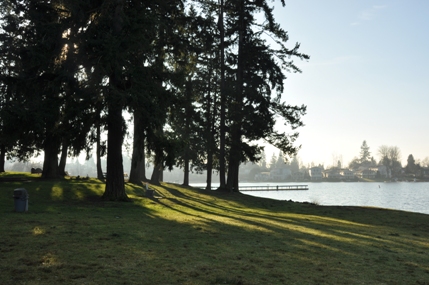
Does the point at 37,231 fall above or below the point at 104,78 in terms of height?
below

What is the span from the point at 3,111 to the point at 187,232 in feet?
37.6

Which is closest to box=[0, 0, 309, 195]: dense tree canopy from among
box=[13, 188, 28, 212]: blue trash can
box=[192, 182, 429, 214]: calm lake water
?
box=[13, 188, 28, 212]: blue trash can

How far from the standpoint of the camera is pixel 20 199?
617 inches

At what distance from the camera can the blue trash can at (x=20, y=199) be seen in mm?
15617

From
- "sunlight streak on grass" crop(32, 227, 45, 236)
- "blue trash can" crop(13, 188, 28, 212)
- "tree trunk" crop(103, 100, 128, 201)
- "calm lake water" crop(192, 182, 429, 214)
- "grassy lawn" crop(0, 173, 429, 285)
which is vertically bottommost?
"calm lake water" crop(192, 182, 429, 214)

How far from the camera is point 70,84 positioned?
1966cm

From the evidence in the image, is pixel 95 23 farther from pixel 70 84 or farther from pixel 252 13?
pixel 252 13

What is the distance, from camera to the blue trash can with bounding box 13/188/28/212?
15617 mm

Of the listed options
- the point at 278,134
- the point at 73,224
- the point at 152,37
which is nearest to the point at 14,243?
the point at 73,224

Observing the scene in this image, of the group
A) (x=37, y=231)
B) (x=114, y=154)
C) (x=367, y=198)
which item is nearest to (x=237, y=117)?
(x=114, y=154)

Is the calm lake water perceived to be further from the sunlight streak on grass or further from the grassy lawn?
the sunlight streak on grass

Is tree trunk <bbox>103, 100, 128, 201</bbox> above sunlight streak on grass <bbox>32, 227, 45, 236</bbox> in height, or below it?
above

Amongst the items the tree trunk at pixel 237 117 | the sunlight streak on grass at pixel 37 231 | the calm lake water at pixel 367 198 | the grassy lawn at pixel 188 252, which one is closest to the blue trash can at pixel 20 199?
the grassy lawn at pixel 188 252

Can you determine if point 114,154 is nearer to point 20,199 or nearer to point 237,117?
point 20,199
